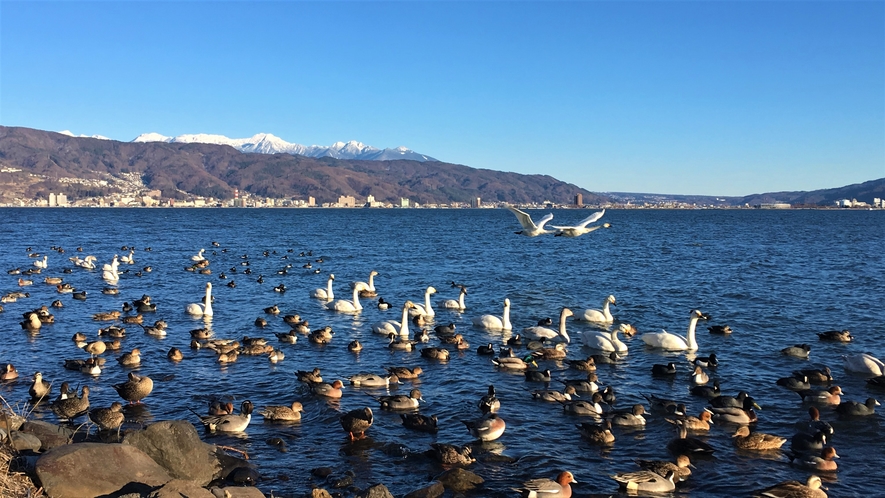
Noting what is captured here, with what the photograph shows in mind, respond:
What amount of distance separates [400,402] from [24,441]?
7872 mm

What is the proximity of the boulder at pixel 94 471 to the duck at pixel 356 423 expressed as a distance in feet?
14.7

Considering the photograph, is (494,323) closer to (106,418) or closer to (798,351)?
(798,351)

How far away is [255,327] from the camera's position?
26.7 m

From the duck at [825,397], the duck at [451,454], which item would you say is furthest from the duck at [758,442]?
the duck at [451,454]

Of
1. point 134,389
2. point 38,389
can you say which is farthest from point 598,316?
point 38,389

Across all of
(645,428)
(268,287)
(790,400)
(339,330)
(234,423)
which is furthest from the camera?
(268,287)

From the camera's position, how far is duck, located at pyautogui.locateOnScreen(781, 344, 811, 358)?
22141 mm

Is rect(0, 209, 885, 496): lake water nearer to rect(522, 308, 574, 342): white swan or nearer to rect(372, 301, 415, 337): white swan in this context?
rect(372, 301, 415, 337): white swan

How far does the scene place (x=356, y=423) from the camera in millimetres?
14188

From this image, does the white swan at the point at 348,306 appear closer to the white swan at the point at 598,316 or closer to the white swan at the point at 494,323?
the white swan at the point at 494,323

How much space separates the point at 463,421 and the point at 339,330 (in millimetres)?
12296

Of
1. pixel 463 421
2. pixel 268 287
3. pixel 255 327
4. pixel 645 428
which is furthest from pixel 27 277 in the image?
pixel 645 428

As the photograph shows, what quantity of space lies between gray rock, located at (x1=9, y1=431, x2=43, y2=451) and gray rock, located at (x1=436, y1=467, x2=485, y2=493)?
647 centimetres

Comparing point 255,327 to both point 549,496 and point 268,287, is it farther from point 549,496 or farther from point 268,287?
point 549,496
